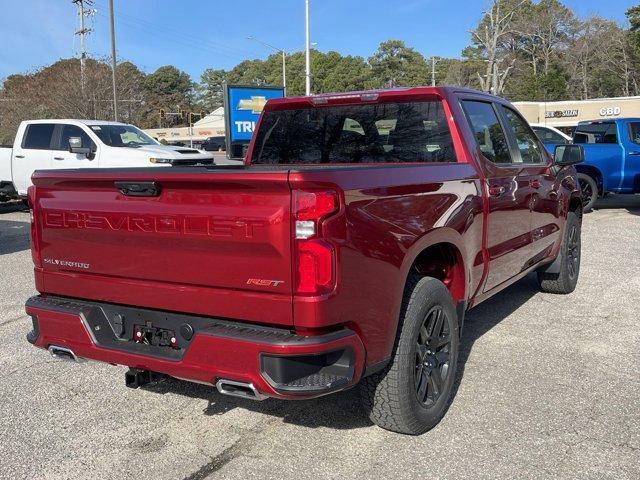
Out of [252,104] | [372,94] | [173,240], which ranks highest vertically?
[252,104]

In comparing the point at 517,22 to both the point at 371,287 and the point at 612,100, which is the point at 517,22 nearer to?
the point at 612,100

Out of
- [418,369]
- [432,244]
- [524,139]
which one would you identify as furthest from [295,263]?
[524,139]

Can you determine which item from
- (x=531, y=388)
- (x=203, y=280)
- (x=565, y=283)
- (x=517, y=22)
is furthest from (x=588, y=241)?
(x=517, y=22)

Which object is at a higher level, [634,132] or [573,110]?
[573,110]

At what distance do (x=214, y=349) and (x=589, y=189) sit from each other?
39.1 ft

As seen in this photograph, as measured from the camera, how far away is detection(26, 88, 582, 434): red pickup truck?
266 centimetres

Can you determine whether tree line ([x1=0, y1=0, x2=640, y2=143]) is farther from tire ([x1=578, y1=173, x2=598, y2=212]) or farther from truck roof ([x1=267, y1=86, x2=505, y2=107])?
truck roof ([x1=267, y1=86, x2=505, y2=107])

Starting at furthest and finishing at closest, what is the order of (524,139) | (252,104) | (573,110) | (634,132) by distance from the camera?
(573,110) < (252,104) < (634,132) < (524,139)

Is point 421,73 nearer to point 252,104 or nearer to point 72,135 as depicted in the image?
point 252,104

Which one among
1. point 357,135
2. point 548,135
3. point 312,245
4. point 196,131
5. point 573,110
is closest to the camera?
point 312,245

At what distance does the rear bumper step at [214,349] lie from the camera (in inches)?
105

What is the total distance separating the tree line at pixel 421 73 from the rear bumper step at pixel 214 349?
103ft

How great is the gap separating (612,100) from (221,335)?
48.8m

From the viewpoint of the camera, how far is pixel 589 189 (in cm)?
1298
